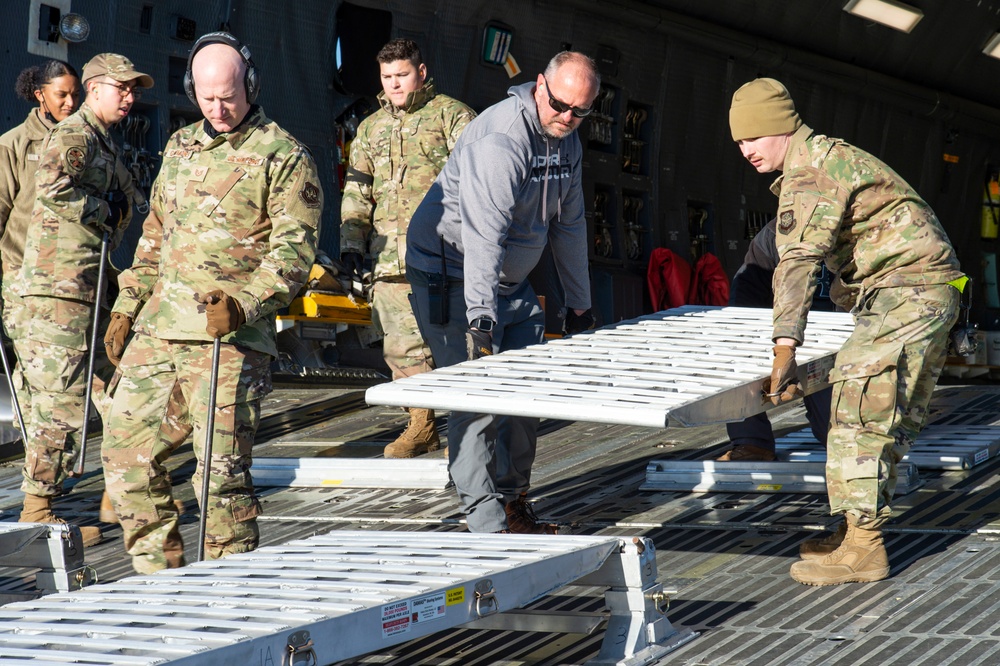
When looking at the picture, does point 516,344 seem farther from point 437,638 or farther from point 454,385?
point 437,638

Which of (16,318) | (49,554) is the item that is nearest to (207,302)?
(49,554)

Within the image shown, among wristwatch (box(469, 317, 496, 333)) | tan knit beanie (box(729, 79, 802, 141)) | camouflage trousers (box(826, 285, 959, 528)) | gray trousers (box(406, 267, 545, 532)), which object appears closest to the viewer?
camouflage trousers (box(826, 285, 959, 528))

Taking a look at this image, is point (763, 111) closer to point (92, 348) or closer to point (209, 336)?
point (209, 336)

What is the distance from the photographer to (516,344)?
4.72m

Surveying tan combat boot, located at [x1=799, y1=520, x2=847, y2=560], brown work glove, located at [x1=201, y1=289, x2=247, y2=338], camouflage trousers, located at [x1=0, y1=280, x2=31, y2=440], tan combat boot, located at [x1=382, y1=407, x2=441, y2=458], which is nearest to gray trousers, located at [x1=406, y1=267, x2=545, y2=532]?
brown work glove, located at [x1=201, y1=289, x2=247, y2=338]

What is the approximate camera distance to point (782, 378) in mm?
3949

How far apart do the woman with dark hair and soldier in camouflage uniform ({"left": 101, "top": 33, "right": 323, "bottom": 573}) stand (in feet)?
5.95

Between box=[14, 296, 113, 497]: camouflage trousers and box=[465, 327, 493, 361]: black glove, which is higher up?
box=[465, 327, 493, 361]: black glove

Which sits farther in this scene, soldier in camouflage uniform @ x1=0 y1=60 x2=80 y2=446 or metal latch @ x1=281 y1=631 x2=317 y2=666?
soldier in camouflage uniform @ x1=0 y1=60 x2=80 y2=446

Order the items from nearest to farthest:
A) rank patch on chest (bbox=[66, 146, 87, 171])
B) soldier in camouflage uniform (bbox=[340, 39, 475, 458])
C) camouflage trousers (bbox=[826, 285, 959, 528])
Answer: camouflage trousers (bbox=[826, 285, 959, 528]) → rank patch on chest (bbox=[66, 146, 87, 171]) → soldier in camouflage uniform (bbox=[340, 39, 475, 458])

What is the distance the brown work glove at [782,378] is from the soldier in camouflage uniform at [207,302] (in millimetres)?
1425

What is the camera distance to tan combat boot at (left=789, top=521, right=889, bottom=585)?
3.96 metres

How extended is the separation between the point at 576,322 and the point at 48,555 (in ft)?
6.87

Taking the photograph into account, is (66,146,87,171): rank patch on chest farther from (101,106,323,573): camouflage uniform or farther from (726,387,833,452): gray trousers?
(726,387,833,452): gray trousers
